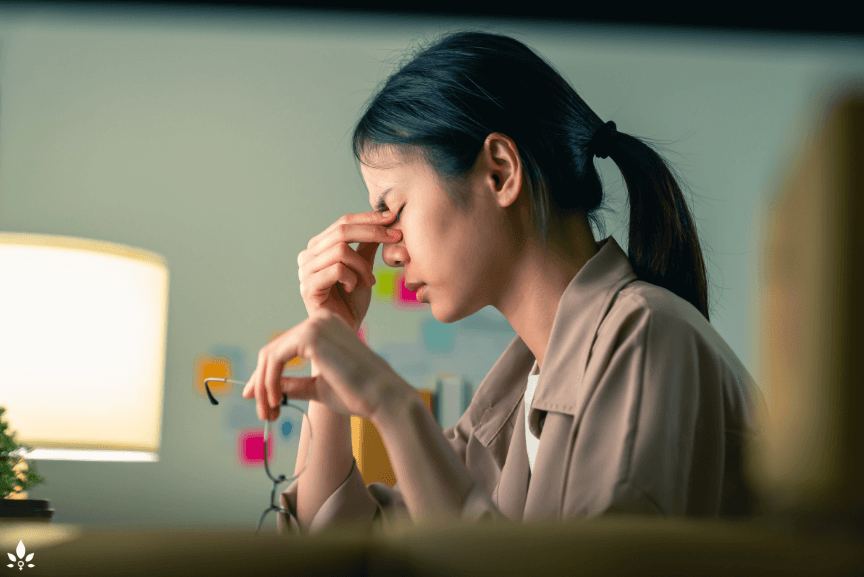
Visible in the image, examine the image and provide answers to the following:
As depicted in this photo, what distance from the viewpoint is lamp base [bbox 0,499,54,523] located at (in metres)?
0.99

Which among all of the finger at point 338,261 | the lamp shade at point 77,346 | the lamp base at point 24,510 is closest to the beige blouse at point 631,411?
the finger at point 338,261

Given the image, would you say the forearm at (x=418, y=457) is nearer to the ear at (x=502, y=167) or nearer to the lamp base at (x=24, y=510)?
the ear at (x=502, y=167)

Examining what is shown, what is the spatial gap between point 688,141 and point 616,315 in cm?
235

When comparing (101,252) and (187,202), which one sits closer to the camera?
(101,252)

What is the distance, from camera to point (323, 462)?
44.0 inches

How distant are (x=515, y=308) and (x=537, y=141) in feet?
0.86

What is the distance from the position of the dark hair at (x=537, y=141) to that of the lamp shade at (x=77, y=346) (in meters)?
0.67

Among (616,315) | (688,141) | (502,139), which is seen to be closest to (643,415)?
(616,315)

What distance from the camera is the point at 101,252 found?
1415 millimetres

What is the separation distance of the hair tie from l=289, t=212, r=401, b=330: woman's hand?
13.6 inches

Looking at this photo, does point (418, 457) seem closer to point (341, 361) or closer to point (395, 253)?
point (341, 361)

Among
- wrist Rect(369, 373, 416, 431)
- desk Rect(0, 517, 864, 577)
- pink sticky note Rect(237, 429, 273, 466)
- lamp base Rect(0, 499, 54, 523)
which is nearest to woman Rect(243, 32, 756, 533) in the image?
wrist Rect(369, 373, 416, 431)

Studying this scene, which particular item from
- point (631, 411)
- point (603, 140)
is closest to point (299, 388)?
point (631, 411)

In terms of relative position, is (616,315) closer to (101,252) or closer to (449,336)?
(101,252)
